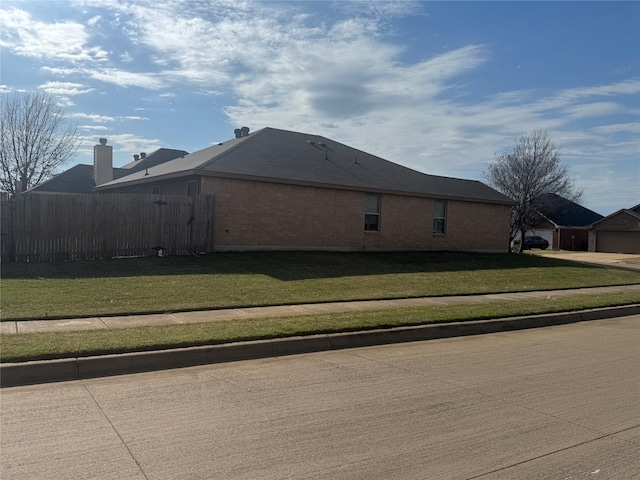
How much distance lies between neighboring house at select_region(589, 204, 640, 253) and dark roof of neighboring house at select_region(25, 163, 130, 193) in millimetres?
40312

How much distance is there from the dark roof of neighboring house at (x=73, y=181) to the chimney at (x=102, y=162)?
1066 millimetres

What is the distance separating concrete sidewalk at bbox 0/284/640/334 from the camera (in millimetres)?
8107

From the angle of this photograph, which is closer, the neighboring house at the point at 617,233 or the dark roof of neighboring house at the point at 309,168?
the dark roof of neighboring house at the point at 309,168

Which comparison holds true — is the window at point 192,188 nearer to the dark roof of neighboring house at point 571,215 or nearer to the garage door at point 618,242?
the dark roof of neighboring house at point 571,215

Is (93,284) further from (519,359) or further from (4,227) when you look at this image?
(519,359)

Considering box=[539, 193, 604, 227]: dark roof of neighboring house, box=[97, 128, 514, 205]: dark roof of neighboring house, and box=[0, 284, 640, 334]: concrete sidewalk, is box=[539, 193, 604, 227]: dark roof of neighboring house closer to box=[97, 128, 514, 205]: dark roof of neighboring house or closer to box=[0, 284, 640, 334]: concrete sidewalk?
box=[97, 128, 514, 205]: dark roof of neighboring house

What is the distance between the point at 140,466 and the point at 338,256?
1577 cm

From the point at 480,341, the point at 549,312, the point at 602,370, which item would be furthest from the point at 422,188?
the point at 602,370

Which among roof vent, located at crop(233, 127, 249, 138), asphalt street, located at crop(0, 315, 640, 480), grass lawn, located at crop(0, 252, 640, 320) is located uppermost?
roof vent, located at crop(233, 127, 249, 138)

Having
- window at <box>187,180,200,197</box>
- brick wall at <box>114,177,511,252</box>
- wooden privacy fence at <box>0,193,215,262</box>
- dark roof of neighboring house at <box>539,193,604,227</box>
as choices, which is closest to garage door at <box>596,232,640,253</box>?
dark roof of neighboring house at <box>539,193,604,227</box>

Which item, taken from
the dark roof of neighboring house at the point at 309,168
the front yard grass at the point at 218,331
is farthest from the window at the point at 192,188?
the front yard grass at the point at 218,331

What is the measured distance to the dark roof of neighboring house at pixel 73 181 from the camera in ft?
112

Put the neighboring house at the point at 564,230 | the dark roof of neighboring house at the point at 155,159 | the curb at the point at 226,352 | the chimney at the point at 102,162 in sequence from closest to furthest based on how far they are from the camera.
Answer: the curb at the point at 226,352 < the chimney at the point at 102,162 < the dark roof of neighboring house at the point at 155,159 < the neighboring house at the point at 564,230

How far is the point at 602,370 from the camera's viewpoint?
7199 millimetres
